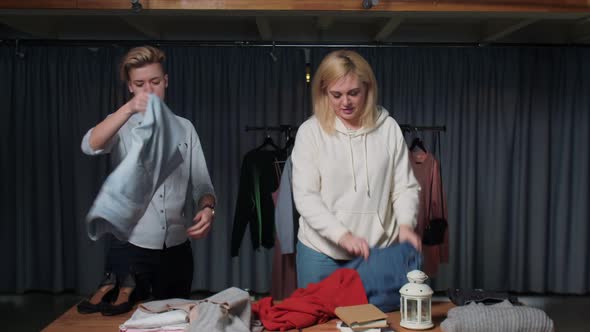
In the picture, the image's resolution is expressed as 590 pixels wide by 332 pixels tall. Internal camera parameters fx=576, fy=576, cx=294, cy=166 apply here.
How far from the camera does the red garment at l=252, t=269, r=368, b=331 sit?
1.87 metres

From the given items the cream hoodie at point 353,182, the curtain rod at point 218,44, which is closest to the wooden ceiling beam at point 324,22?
the curtain rod at point 218,44

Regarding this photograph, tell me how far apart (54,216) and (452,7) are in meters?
3.44

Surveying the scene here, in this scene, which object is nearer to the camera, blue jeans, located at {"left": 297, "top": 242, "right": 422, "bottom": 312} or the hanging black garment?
blue jeans, located at {"left": 297, "top": 242, "right": 422, "bottom": 312}

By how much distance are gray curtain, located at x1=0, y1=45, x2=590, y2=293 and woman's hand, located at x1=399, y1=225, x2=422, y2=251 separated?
2.59 m

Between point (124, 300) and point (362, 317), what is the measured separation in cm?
84

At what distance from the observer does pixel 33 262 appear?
4.66 metres

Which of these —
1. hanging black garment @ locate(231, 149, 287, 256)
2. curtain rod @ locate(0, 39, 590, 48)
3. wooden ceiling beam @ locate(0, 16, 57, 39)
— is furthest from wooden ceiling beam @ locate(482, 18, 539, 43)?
wooden ceiling beam @ locate(0, 16, 57, 39)

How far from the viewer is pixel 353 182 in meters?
2.18

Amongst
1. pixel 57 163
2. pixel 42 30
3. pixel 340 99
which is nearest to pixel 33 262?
pixel 57 163

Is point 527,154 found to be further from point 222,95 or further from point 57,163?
point 57,163

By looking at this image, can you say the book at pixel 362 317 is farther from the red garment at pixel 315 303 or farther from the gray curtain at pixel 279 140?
the gray curtain at pixel 279 140

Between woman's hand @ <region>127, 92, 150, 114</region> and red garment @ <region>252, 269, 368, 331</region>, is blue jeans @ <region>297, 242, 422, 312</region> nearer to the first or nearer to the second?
red garment @ <region>252, 269, 368, 331</region>

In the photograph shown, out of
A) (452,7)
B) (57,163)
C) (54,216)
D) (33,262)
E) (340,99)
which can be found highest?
(452,7)

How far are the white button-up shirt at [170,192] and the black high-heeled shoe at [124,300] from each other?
0.44 feet
